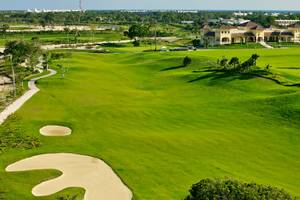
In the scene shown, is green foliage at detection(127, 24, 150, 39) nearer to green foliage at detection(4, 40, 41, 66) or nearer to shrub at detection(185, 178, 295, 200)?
green foliage at detection(4, 40, 41, 66)

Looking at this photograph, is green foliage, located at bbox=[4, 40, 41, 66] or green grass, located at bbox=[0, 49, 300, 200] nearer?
green grass, located at bbox=[0, 49, 300, 200]

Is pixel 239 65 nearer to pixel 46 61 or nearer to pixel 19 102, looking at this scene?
pixel 46 61

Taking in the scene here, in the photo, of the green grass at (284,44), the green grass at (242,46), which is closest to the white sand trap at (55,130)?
the green grass at (242,46)

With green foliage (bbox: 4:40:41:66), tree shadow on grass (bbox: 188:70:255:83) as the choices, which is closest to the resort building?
tree shadow on grass (bbox: 188:70:255:83)

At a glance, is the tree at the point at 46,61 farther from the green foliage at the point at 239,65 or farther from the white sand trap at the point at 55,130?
the white sand trap at the point at 55,130

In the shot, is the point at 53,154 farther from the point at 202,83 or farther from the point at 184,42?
the point at 184,42
